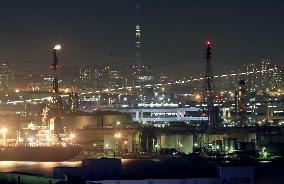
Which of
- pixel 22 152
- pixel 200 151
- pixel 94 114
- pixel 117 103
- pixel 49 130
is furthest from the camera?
pixel 117 103

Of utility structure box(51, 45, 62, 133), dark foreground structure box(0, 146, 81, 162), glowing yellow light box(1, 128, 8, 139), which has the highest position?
utility structure box(51, 45, 62, 133)

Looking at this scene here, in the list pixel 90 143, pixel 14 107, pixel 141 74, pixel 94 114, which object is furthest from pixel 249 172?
pixel 141 74

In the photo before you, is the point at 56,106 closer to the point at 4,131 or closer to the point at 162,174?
the point at 4,131

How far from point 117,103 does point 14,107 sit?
12.7 meters

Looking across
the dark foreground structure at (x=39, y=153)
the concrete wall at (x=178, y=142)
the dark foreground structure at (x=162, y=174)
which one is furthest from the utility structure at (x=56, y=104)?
the dark foreground structure at (x=162, y=174)

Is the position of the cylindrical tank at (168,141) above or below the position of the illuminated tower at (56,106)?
below

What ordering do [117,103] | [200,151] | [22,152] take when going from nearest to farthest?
[200,151]
[22,152]
[117,103]

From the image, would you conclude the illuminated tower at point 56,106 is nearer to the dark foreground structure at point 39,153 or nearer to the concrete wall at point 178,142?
Answer: the dark foreground structure at point 39,153

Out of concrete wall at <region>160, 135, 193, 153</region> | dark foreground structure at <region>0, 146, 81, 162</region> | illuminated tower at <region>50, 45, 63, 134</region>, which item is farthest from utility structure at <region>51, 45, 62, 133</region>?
concrete wall at <region>160, 135, 193, 153</region>

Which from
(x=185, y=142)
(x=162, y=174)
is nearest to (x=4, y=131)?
(x=185, y=142)

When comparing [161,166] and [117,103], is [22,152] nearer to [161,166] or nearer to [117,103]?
[161,166]

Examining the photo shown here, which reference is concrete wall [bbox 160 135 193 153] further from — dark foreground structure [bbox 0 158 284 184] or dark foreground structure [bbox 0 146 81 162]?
dark foreground structure [bbox 0 158 284 184]

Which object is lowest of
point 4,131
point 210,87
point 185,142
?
point 185,142

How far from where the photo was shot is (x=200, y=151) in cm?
3075
